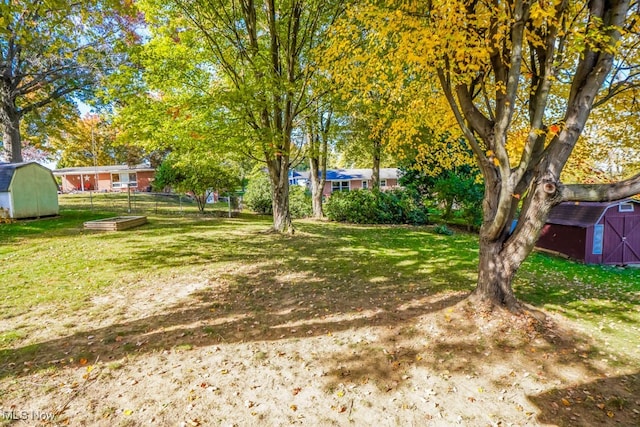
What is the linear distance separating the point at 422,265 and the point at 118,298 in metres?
6.54

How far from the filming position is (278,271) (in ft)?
24.2

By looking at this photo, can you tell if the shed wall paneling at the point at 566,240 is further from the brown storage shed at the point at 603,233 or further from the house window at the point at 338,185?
the house window at the point at 338,185

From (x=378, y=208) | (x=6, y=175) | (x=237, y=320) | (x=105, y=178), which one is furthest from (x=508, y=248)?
(x=105, y=178)

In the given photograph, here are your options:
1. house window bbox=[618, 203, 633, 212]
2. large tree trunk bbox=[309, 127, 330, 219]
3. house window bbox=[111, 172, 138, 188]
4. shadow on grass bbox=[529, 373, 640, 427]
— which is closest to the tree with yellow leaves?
shadow on grass bbox=[529, 373, 640, 427]

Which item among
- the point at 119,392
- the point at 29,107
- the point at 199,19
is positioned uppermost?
the point at 199,19

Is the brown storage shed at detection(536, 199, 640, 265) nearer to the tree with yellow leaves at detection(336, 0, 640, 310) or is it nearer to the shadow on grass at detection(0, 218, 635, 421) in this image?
the shadow on grass at detection(0, 218, 635, 421)

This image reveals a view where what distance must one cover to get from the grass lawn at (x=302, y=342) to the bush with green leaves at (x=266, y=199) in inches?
500

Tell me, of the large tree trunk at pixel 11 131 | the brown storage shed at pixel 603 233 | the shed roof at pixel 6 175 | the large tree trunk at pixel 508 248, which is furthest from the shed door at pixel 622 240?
the large tree trunk at pixel 11 131

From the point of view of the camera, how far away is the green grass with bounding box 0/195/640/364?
17.6 feet

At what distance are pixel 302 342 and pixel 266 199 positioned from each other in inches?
715

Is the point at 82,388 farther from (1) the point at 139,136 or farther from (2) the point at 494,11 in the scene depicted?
(1) the point at 139,136

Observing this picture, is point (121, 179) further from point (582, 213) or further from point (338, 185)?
point (582, 213)

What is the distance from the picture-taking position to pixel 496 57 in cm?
468

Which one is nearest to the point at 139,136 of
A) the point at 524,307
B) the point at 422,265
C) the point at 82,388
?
the point at 82,388
